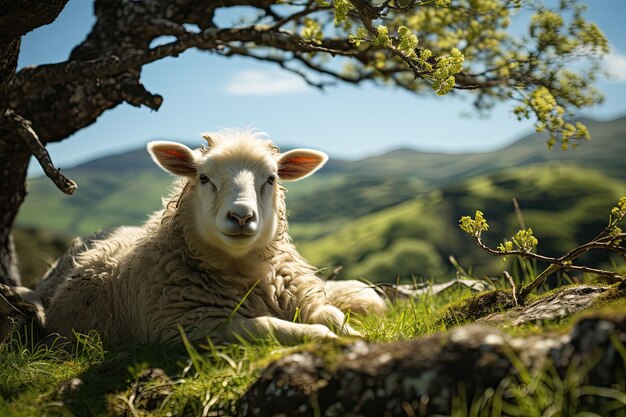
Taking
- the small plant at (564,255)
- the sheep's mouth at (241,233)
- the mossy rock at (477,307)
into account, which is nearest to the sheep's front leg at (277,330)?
the sheep's mouth at (241,233)

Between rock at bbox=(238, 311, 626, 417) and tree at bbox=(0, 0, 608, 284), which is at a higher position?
tree at bbox=(0, 0, 608, 284)

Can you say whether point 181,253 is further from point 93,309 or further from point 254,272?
point 93,309

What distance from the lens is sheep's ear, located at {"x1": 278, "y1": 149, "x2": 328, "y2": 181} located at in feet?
17.8

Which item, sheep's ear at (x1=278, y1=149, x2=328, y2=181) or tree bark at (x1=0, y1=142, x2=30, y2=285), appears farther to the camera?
tree bark at (x1=0, y1=142, x2=30, y2=285)

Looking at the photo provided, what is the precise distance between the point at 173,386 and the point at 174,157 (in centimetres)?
224

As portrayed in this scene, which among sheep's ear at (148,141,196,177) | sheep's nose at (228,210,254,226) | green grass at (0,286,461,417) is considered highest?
sheep's ear at (148,141,196,177)

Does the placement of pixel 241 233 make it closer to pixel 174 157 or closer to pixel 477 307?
pixel 174 157

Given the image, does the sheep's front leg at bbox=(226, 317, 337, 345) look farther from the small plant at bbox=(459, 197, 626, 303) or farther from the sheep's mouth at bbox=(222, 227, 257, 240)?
the small plant at bbox=(459, 197, 626, 303)

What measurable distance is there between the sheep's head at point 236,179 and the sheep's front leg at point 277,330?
0.64 m

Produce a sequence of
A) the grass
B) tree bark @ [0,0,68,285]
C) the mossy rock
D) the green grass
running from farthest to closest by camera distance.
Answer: tree bark @ [0,0,68,285] → the mossy rock → the green grass → the grass

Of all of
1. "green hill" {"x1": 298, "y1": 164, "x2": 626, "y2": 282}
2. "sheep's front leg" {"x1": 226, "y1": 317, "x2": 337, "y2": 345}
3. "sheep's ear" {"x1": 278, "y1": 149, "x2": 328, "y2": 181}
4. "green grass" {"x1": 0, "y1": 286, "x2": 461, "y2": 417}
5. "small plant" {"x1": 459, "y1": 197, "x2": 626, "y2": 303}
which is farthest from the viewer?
"green hill" {"x1": 298, "y1": 164, "x2": 626, "y2": 282}

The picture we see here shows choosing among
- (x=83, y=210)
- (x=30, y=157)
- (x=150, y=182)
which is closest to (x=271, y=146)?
(x=30, y=157)

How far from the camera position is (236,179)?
476 centimetres

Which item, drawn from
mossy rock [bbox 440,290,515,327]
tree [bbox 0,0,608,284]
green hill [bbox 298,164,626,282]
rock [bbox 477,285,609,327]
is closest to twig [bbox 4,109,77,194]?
tree [bbox 0,0,608,284]
